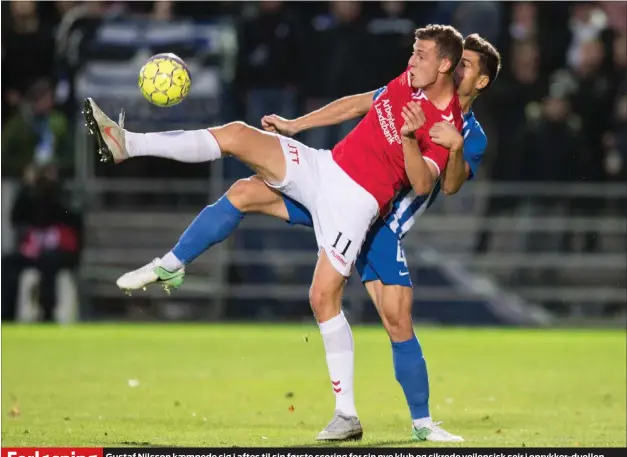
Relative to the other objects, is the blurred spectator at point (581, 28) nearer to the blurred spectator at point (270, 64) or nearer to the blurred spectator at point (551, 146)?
the blurred spectator at point (551, 146)

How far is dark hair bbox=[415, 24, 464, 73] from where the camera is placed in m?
8.71

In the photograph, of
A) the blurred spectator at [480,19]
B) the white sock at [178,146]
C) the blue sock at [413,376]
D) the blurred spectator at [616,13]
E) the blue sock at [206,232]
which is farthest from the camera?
the blurred spectator at [616,13]

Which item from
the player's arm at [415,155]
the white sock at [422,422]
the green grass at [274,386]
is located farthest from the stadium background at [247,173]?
the player's arm at [415,155]

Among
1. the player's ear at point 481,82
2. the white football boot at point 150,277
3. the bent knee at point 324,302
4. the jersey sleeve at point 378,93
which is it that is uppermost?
the player's ear at point 481,82

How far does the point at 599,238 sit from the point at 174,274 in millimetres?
10960

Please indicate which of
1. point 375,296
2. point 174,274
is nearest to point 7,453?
point 174,274

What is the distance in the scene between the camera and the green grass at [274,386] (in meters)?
9.37

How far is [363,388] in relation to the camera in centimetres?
1249

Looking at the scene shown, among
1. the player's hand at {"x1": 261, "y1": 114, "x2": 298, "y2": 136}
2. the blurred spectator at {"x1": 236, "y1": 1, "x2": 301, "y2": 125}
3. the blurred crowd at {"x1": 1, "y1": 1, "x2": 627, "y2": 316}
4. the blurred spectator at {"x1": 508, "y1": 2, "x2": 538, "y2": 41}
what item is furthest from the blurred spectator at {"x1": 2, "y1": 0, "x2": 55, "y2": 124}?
the player's hand at {"x1": 261, "y1": 114, "x2": 298, "y2": 136}

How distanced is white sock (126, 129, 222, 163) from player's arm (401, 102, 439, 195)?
3.95 feet

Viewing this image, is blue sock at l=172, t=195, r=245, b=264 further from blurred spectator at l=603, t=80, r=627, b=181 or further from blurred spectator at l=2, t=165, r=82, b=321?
blurred spectator at l=603, t=80, r=627, b=181

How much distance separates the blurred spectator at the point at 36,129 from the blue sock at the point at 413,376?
10.3 meters

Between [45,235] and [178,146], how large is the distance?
10.1m

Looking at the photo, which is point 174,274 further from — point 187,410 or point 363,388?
point 363,388
